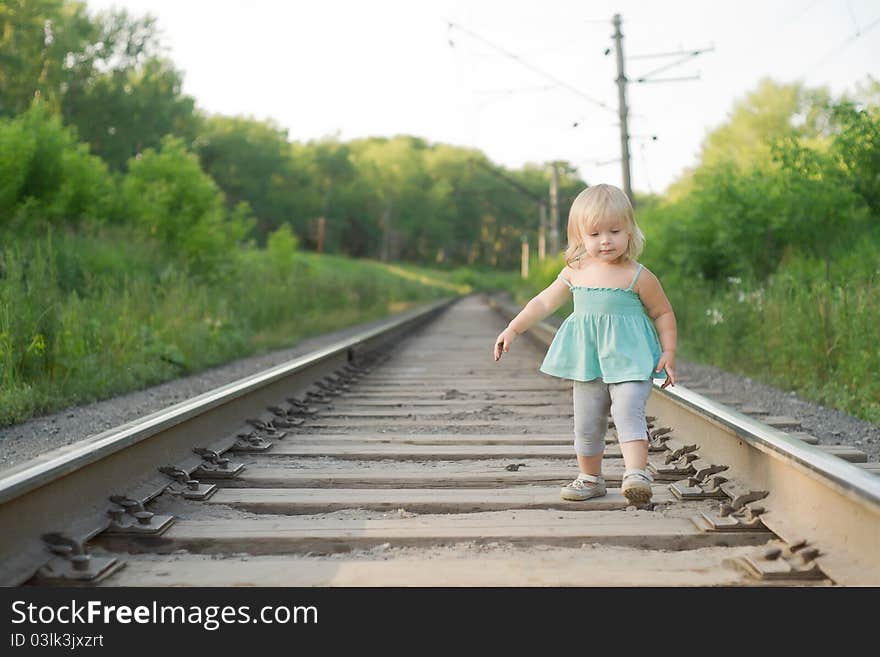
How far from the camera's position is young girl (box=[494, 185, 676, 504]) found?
2938 millimetres

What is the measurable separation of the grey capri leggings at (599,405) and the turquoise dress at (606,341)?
42mm

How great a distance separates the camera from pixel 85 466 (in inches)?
104

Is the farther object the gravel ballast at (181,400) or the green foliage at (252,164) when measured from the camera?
the green foliage at (252,164)

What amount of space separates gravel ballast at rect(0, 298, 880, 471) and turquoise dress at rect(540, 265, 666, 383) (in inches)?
70.1

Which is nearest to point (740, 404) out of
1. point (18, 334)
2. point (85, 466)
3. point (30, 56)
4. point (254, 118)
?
point (85, 466)

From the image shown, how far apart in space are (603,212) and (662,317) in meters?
0.44

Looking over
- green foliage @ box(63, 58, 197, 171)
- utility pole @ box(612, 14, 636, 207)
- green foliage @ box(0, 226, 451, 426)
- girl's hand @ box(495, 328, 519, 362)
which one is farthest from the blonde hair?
green foliage @ box(63, 58, 197, 171)

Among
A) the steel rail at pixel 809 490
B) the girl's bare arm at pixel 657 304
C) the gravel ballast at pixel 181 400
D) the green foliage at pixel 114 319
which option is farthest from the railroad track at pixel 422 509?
the green foliage at pixel 114 319

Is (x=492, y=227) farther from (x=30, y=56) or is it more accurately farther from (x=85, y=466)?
(x=85, y=466)

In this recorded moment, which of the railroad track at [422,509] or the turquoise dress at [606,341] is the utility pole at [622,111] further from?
the turquoise dress at [606,341]

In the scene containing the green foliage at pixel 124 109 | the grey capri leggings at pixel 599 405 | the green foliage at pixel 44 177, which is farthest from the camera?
the green foliage at pixel 124 109

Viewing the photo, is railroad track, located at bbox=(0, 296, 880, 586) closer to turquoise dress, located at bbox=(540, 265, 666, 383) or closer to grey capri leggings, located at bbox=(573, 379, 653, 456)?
grey capri leggings, located at bbox=(573, 379, 653, 456)

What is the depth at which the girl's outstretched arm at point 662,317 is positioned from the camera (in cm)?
295
